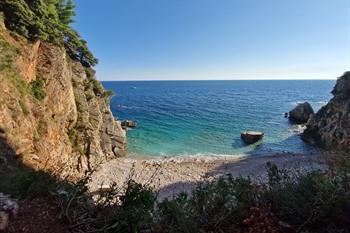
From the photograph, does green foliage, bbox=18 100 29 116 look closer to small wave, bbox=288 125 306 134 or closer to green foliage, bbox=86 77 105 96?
green foliage, bbox=86 77 105 96

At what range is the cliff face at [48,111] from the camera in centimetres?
1401

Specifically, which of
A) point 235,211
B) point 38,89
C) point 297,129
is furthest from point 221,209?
point 297,129

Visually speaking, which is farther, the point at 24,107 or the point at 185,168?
the point at 185,168

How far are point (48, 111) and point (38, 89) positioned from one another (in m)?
1.56

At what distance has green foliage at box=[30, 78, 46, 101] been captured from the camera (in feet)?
57.3

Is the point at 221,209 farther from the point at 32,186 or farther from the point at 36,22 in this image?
the point at 36,22

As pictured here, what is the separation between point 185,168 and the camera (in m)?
23.9

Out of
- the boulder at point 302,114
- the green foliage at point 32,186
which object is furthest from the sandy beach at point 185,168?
the boulder at point 302,114

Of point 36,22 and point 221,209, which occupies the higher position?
point 36,22

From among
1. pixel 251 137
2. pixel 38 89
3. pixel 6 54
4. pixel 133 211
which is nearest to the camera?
pixel 133 211

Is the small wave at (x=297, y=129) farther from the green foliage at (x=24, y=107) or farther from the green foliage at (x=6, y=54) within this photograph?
the green foliage at (x=6, y=54)

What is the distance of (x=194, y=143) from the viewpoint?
32344 millimetres

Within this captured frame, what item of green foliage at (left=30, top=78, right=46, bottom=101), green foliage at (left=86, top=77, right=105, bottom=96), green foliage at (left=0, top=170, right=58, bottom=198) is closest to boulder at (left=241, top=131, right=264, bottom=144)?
green foliage at (left=86, top=77, right=105, bottom=96)

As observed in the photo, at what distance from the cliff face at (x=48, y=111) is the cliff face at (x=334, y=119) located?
2276 centimetres
